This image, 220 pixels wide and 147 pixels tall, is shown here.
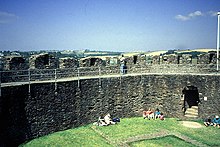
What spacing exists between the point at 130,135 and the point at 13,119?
→ 18.4 ft

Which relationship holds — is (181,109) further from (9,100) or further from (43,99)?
(9,100)

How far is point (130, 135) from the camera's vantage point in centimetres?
1248

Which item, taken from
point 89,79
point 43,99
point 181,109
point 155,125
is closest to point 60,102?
point 43,99

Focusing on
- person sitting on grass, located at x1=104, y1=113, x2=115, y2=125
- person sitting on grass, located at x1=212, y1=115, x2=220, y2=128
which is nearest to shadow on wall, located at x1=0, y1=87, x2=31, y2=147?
person sitting on grass, located at x1=104, y1=113, x2=115, y2=125

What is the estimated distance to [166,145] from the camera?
11273 mm

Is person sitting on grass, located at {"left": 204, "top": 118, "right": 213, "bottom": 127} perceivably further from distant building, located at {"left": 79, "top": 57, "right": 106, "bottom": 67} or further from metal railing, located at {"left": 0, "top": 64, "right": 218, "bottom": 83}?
distant building, located at {"left": 79, "top": 57, "right": 106, "bottom": 67}

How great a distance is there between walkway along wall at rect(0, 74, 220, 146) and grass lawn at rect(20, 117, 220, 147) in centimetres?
66

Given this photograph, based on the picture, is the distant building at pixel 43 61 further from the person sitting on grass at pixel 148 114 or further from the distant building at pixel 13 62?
the person sitting on grass at pixel 148 114

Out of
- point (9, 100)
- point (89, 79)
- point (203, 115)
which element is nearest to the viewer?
point (9, 100)

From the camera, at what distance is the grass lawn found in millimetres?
11341

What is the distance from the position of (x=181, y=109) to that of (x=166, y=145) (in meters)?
5.17

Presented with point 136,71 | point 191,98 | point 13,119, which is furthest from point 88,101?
point 191,98

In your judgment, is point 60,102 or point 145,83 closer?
point 60,102

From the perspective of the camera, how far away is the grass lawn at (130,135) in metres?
11.3
